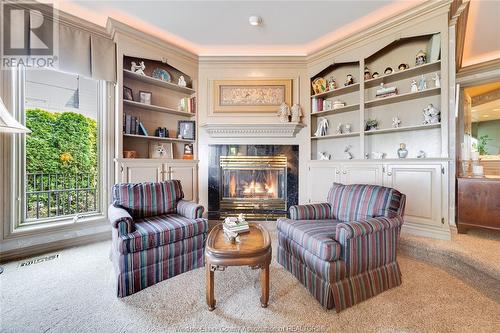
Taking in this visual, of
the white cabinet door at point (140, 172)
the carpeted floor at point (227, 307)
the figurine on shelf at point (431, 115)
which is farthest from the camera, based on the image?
the white cabinet door at point (140, 172)

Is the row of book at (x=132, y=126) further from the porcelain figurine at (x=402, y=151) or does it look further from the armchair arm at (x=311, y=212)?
the porcelain figurine at (x=402, y=151)

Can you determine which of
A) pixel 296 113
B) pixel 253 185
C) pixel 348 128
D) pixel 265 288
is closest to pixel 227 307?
pixel 265 288

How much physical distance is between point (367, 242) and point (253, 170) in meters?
2.31

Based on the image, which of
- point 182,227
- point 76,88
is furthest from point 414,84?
point 76,88

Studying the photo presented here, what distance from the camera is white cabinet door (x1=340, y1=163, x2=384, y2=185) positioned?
2895mm

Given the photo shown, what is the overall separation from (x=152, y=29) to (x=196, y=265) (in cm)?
315

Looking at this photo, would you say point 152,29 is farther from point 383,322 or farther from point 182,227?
point 383,322

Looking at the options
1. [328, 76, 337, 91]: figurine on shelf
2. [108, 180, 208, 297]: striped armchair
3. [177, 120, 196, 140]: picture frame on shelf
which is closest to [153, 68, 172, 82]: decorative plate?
[177, 120, 196, 140]: picture frame on shelf

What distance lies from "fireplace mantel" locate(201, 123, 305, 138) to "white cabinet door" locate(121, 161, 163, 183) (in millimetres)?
1020

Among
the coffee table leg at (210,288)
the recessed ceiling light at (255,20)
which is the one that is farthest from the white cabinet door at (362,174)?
the coffee table leg at (210,288)

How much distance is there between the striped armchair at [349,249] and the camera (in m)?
1.57

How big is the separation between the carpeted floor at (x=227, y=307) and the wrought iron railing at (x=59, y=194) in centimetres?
79

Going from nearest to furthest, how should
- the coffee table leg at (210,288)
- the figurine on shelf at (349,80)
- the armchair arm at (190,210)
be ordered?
1. the coffee table leg at (210,288)
2. the armchair arm at (190,210)
3. the figurine on shelf at (349,80)

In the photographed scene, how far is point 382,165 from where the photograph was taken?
286 cm
